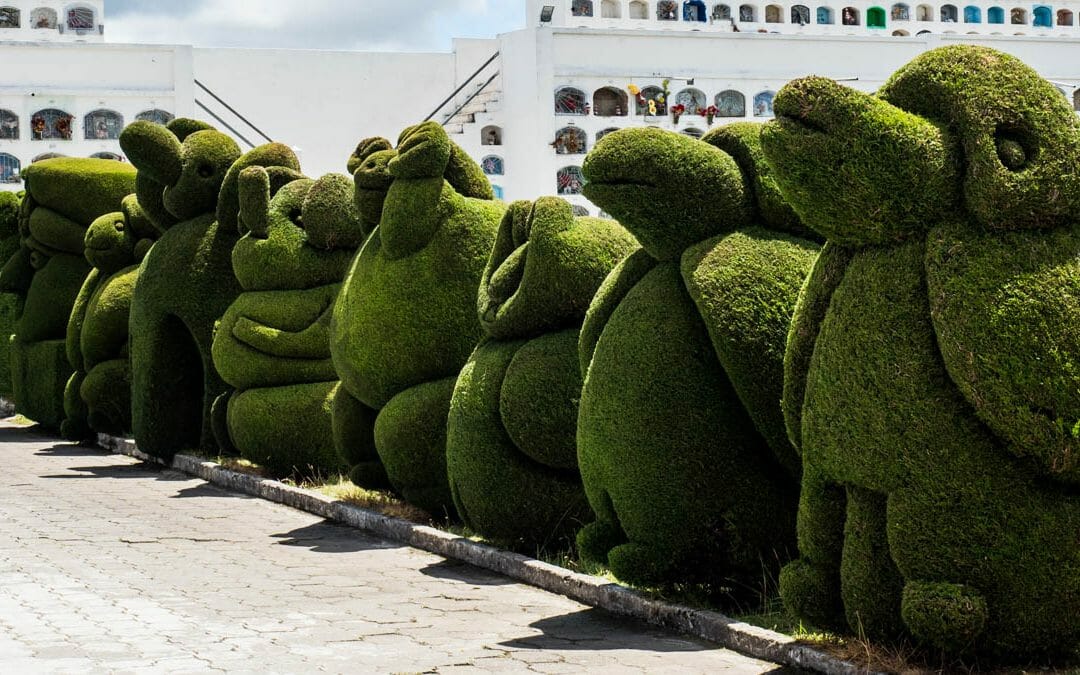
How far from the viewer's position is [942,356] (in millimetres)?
5215

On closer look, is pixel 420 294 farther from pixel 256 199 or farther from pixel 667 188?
pixel 667 188

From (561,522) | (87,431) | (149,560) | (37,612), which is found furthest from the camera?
(87,431)

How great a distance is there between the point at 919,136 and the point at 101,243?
11.7 metres

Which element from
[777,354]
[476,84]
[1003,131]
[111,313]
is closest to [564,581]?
[777,354]

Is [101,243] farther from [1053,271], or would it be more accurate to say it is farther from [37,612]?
[1053,271]

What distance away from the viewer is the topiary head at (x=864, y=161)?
5.40m

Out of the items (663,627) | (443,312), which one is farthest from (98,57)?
(663,627)

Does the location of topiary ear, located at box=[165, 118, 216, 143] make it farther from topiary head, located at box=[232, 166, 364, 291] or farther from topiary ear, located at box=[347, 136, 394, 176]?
topiary ear, located at box=[347, 136, 394, 176]

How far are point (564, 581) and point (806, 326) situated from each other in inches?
90.9

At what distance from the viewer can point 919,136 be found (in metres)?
5.41

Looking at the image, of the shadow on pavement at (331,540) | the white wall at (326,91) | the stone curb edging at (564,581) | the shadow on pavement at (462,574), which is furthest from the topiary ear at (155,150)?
the white wall at (326,91)

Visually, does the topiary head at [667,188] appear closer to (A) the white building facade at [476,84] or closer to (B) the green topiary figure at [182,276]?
(B) the green topiary figure at [182,276]

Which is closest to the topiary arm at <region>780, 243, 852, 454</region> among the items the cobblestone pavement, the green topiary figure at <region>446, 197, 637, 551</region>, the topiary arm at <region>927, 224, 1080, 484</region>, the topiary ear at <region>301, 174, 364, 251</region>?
the topiary arm at <region>927, 224, 1080, 484</region>

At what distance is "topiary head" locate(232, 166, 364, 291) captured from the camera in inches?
469
